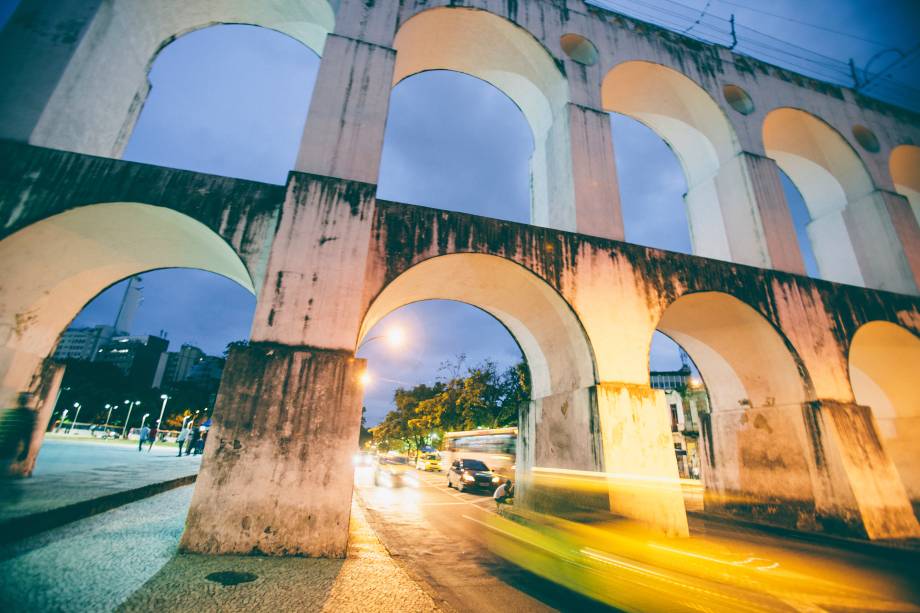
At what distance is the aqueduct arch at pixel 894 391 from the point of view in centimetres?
1050

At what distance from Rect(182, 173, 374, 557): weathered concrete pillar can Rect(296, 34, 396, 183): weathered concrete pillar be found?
78 cm

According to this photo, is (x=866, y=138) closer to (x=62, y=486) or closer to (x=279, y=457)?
(x=279, y=457)

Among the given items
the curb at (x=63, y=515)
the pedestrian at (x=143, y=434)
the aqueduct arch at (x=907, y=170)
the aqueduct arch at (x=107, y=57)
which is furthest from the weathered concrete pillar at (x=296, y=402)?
the pedestrian at (x=143, y=434)

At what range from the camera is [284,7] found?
9.35 m

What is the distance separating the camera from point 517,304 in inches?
337

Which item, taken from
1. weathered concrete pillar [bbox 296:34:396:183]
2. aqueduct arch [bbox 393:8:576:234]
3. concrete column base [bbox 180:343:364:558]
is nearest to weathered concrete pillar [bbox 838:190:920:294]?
aqueduct arch [bbox 393:8:576:234]

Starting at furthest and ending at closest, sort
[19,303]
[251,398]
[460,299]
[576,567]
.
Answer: [460,299] < [19,303] < [576,567] < [251,398]

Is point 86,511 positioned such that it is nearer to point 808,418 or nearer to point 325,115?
point 325,115

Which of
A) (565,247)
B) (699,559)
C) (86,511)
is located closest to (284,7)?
(565,247)

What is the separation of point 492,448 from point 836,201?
17.2 meters

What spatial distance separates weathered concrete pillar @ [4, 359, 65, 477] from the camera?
6.79 metres

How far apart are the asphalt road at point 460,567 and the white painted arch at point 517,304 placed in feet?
11.3

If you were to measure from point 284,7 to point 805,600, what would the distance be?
47.5ft

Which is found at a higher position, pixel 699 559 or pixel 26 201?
pixel 26 201
